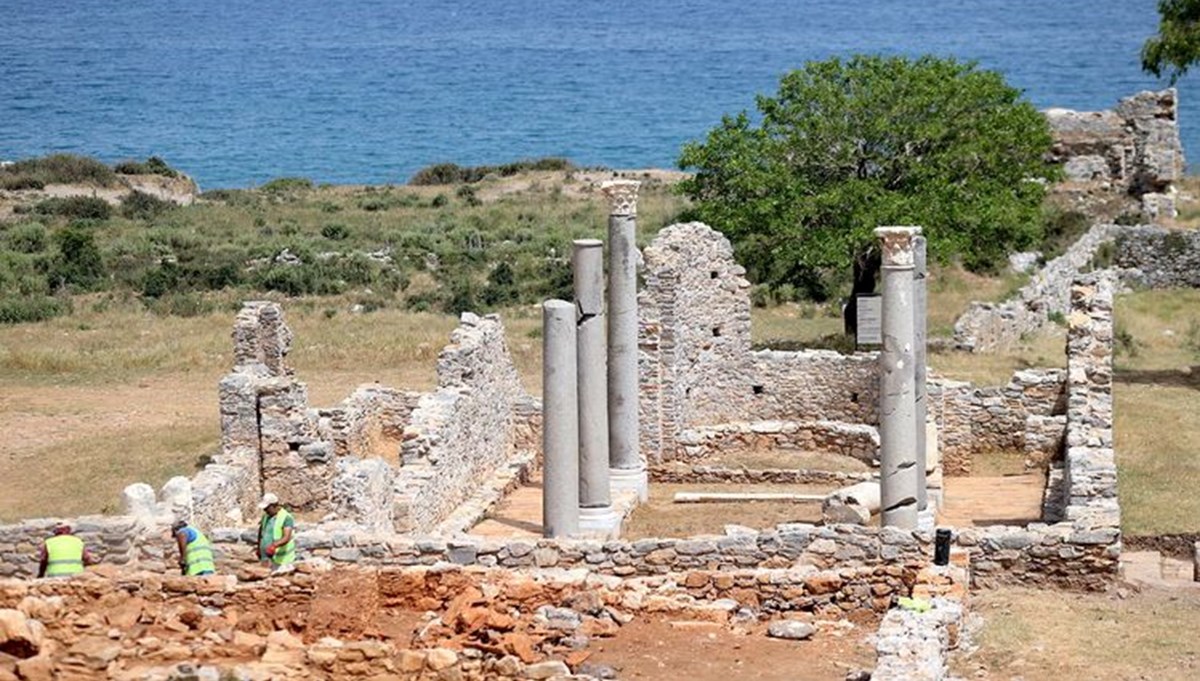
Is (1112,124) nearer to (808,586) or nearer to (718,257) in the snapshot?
(718,257)

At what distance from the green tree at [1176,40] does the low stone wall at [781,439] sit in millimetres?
10886

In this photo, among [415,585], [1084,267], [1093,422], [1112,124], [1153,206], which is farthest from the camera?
[1112,124]

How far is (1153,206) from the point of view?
2078 inches

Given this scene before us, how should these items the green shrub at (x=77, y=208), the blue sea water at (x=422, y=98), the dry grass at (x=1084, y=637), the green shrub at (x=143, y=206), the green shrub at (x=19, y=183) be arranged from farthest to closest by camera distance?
the blue sea water at (x=422, y=98) < the green shrub at (x=19, y=183) < the green shrub at (x=143, y=206) < the green shrub at (x=77, y=208) < the dry grass at (x=1084, y=637)

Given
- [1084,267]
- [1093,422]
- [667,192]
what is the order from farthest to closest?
[667,192] → [1084,267] → [1093,422]

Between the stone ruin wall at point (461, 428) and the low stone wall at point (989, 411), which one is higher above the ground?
the stone ruin wall at point (461, 428)

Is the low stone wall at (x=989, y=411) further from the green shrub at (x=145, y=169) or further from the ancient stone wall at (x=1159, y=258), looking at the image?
the green shrub at (x=145, y=169)

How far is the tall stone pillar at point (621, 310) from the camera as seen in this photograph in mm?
26578

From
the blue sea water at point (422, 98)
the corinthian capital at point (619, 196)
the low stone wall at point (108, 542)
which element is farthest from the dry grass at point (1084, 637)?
the blue sea water at point (422, 98)

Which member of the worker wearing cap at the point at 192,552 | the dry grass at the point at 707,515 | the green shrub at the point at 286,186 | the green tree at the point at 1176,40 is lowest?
the green shrub at the point at 286,186

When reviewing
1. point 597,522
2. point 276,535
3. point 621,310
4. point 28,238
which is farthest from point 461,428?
point 28,238

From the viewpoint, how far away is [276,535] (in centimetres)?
2044

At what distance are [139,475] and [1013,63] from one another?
148976 millimetres

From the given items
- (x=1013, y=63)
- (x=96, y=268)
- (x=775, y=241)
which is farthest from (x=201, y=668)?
(x=1013, y=63)
